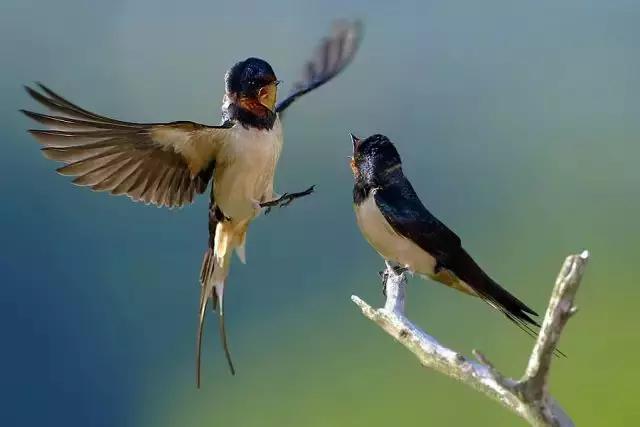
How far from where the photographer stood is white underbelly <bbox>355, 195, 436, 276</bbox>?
1.04 m

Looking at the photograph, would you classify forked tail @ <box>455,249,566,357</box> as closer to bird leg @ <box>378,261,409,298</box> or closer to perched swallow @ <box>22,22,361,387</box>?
bird leg @ <box>378,261,409,298</box>

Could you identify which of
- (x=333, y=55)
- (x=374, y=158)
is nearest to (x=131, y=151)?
(x=374, y=158)

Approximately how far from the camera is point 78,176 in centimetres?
109

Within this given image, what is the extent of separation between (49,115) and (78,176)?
117mm

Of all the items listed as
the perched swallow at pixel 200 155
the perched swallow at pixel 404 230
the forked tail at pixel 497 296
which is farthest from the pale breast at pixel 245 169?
the forked tail at pixel 497 296

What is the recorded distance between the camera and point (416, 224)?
105 cm

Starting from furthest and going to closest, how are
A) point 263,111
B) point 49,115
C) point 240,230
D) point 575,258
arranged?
point 240,230 < point 263,111 < point 49,115 < point 575,258

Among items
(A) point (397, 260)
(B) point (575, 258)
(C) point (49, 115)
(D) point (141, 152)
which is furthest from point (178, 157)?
(B) point (575, 258)

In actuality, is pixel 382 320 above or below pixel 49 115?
below

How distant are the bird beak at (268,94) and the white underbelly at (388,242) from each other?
17 centimetres

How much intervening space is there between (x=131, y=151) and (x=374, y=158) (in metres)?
0.31

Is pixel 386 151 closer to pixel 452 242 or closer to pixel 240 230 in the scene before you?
pixel 452 242

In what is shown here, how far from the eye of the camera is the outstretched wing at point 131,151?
1008 millimetres

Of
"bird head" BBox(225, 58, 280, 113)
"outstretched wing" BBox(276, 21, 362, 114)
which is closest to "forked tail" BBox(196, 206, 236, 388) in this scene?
"bird head" BBox(225, 58, 280, 113)
